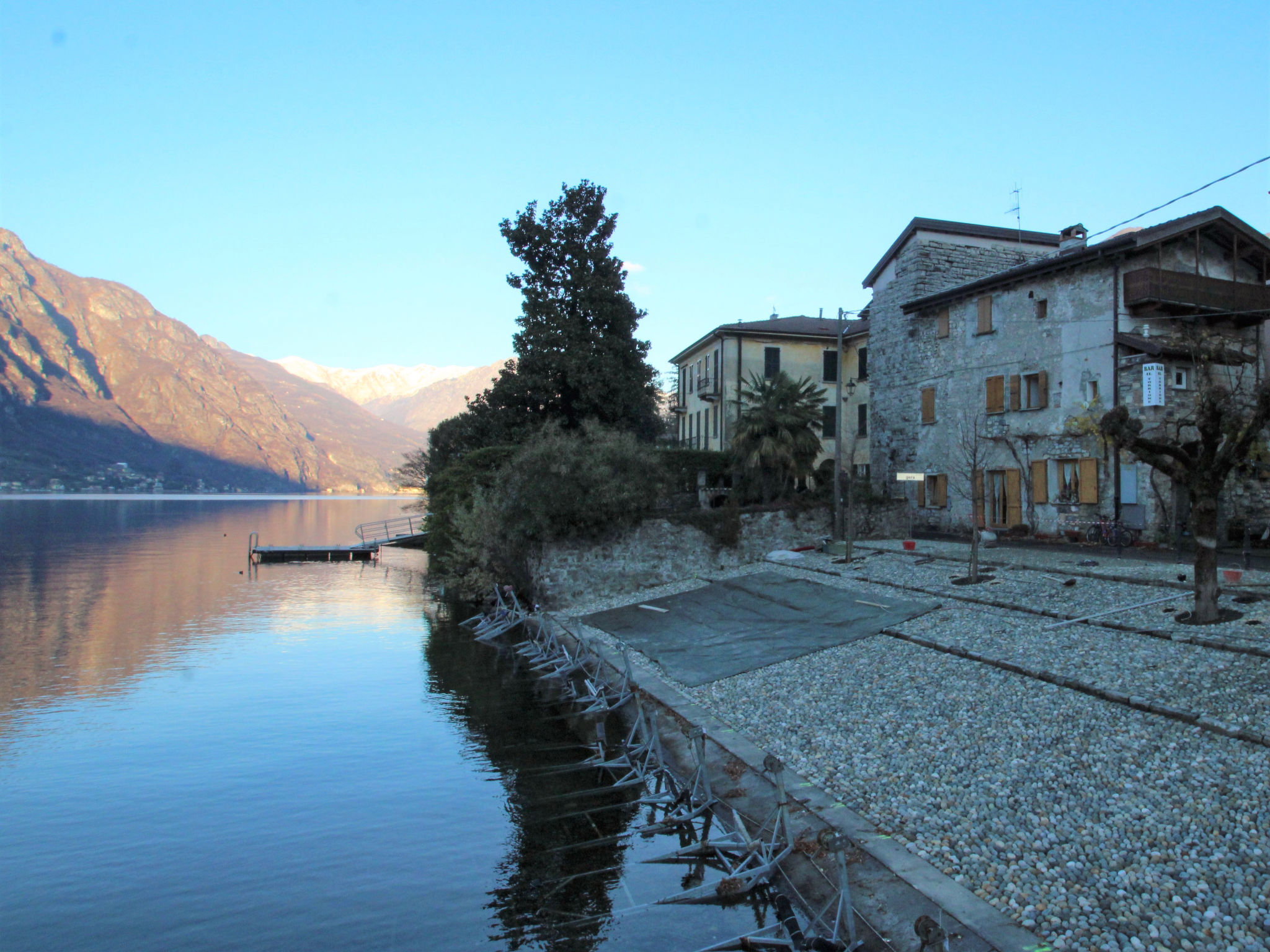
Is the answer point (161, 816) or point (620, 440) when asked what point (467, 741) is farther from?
point (620, 440)

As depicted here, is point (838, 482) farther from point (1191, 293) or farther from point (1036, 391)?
point (1191, 293)

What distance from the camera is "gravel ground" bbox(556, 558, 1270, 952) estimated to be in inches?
253

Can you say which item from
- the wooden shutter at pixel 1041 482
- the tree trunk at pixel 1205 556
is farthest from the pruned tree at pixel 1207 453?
the wooden shutter at pixel 1041 482

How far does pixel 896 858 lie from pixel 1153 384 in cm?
2071

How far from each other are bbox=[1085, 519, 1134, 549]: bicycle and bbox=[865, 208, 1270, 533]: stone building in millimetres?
365

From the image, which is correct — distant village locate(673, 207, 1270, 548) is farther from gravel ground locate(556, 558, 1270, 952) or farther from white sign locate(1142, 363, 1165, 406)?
gravel ground locate(556, 558, 1270, 952)

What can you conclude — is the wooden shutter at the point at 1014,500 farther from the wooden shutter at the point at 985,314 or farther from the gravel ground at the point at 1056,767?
the gravel ground at the point at 1056,767

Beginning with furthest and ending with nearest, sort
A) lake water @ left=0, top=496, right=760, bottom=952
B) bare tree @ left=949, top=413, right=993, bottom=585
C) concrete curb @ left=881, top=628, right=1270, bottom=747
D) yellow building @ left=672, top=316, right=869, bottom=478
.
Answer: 1. yellow building @ left=672, top=316, right=869, bottom=478
2. bare tree @ left=949, top=413, right=993, bottom=585
3. concrete curb @ left=881, top=628, right=1270, bottom=747
4. lake water @ left=0, top=496, right=760, bottom=952

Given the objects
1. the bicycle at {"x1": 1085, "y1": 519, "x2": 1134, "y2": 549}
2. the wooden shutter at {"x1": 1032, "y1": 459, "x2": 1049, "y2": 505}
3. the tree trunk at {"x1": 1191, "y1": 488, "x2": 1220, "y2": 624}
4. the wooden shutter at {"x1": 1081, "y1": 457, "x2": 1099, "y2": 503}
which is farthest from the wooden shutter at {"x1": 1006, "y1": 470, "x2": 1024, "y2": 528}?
the tree trunk at {"x1": 1191, "y1": 488, "x2": 1220, "y2": 624}

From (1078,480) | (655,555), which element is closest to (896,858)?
(655,555)

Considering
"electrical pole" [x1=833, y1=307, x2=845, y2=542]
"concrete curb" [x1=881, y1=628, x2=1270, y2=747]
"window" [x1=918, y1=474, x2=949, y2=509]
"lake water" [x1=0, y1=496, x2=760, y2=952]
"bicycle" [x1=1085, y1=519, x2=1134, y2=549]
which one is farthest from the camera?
"window" [x1=918, y1=474, x2=949, y2=509]

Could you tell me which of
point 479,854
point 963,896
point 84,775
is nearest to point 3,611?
point 84,775

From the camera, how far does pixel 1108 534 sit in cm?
2467

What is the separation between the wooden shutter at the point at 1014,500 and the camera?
28031 millimetres
